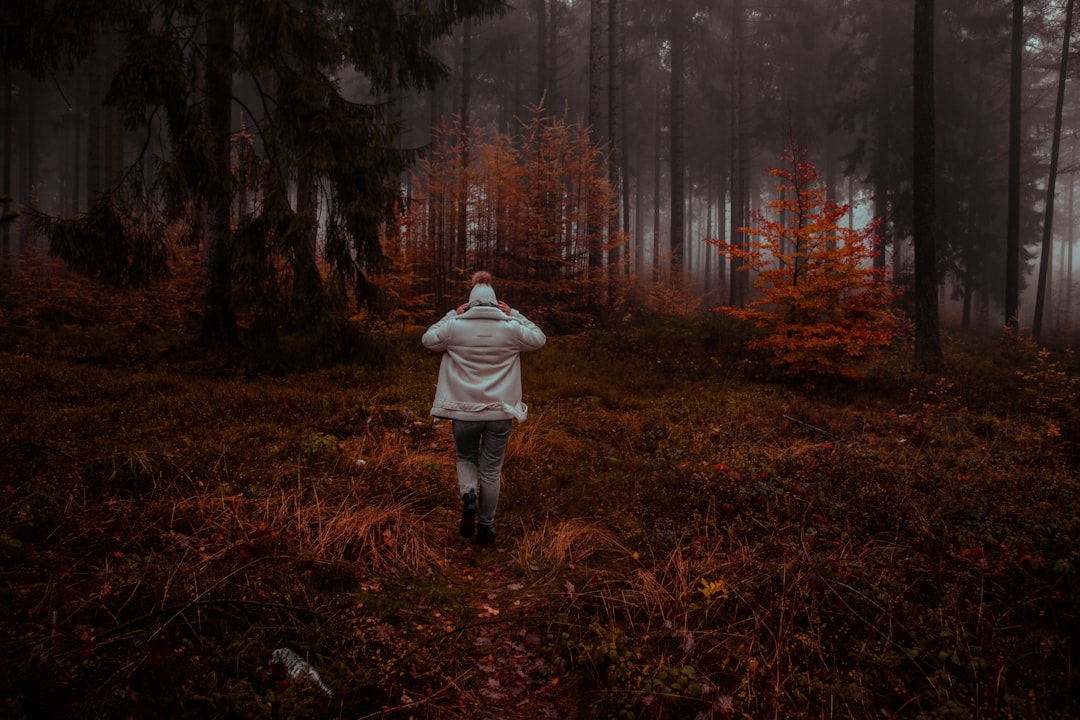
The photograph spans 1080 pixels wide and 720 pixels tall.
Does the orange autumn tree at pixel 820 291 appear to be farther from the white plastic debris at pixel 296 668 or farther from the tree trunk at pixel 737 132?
the tree trunk at pixel 737 132

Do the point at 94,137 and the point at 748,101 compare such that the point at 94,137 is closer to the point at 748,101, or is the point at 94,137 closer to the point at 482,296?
the point at 482,296

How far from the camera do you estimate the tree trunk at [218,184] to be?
791cm

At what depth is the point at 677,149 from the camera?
19.7m

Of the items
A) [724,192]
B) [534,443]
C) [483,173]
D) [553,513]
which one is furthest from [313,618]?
[724,192]

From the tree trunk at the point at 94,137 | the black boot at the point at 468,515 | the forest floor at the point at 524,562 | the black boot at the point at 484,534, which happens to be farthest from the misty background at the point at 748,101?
the black boot at the point at 484,534

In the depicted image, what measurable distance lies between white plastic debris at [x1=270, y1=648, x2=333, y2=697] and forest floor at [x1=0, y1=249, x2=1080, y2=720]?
3 cm

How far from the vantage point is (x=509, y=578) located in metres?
4.06

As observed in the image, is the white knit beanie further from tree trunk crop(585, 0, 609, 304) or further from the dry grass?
tree trunk crop(585, 0, 609, 304)

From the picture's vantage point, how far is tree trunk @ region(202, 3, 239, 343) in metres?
7.91

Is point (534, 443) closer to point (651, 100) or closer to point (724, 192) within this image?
point (724, 192)

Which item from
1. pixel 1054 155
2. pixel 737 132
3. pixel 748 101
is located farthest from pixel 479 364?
pixel 748 101

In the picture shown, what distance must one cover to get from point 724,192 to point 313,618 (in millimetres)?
31779

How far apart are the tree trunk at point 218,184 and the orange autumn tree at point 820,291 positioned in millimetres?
7854

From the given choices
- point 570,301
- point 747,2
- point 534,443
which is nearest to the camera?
point 534,443
